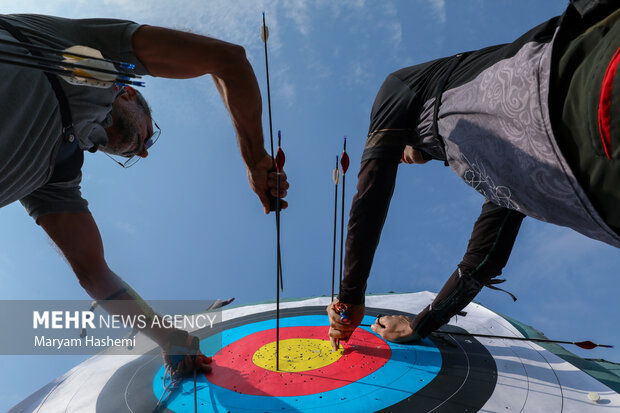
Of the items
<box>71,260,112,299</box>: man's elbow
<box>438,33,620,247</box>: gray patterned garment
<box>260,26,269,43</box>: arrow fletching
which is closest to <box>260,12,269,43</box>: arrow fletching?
<box>260,26,269,43</box>: arrow fletching

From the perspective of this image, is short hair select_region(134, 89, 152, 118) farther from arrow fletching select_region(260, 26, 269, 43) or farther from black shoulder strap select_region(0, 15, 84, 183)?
arrow fletching select_region(260, 26, 269, 43)

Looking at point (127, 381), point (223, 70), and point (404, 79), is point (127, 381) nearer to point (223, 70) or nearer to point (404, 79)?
point (223, 70)

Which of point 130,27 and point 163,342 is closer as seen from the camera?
point 130,27

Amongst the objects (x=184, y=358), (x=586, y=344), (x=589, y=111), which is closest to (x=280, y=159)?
(x=589, y=111)

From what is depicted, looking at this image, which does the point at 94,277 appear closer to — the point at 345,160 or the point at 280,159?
the point at 280,159

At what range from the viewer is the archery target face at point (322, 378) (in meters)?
1.67

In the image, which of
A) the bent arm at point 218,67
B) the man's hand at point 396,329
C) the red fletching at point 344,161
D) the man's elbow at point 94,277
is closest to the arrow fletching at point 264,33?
the bent arm at point 218,67

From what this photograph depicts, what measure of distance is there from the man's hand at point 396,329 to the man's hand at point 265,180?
4.29 feet

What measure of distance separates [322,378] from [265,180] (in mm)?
1148

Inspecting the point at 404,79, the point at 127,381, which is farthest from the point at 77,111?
the point at 127,381

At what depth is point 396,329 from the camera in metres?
2.32

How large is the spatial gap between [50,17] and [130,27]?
234mm

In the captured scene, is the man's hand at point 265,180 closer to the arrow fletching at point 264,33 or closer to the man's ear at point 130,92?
the arrow fletching at point 264,33

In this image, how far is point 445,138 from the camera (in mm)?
1170
